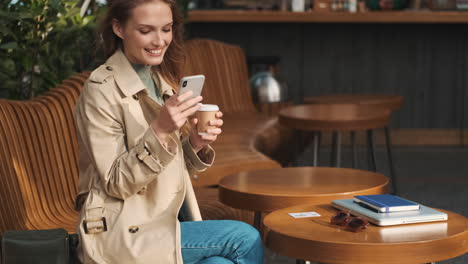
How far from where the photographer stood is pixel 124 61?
8.48 feet

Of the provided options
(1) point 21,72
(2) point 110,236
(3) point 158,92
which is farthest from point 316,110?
(2) point 110,236

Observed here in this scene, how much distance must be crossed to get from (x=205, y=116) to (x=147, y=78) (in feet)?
0.87

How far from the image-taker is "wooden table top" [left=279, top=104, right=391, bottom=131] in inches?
192

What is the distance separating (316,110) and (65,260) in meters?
3.16

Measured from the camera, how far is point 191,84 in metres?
2.35

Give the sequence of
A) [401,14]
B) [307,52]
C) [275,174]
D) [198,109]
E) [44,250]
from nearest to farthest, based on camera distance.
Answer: [44,250] < [198,109] < [275,174] < [401,14] < [307,52]

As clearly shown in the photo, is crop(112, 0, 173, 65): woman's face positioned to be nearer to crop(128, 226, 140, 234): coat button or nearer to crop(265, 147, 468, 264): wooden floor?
crop(128, 226, 140, 234): coat button

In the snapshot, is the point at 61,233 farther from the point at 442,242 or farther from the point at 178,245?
the point at 442,242

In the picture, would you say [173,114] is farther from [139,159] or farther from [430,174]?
[430,174]

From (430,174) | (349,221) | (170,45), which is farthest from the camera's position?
(430,174)

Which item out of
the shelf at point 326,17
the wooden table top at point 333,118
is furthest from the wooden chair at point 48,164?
the shelf at point 326,17

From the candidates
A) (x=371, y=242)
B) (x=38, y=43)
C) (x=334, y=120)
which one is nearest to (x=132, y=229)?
(x=371, y=242)

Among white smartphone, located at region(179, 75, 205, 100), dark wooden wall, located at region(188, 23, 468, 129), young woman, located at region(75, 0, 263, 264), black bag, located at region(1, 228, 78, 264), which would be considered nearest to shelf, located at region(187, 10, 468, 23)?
dark wooden wall, located at region(188, 23, 468, 129)

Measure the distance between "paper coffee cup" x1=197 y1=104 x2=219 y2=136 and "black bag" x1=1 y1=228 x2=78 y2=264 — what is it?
1.66 ft
